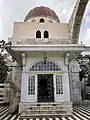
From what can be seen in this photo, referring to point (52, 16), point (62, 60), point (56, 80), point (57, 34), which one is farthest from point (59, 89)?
point (52, 16)

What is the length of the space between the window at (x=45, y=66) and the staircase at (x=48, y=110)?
5.58ft

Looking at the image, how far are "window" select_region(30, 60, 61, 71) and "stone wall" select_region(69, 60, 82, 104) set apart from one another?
4470 millimetres

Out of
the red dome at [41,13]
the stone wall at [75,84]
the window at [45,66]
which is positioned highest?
the red dome at [41,13]

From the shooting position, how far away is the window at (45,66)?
7.57m

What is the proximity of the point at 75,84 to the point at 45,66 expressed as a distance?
16.1ft

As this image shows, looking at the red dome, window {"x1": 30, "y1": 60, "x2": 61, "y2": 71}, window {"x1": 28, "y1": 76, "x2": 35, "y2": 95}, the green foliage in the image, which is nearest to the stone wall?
the green foliage

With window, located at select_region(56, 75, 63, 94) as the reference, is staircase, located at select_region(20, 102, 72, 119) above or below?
below

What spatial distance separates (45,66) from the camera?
7625 mm

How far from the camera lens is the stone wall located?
11.2m

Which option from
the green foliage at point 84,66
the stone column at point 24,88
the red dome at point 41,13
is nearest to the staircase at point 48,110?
the stone column at point 24,88

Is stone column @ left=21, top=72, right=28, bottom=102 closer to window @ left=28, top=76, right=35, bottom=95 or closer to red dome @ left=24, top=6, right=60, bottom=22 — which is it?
window @ left=28, top=76, right=35, bottom=95

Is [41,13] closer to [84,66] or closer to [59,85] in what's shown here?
[84,66]

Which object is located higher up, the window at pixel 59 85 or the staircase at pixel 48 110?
the window at pixel 59 85

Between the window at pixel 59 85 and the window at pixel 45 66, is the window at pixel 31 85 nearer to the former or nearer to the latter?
the window at pixel 45 66
